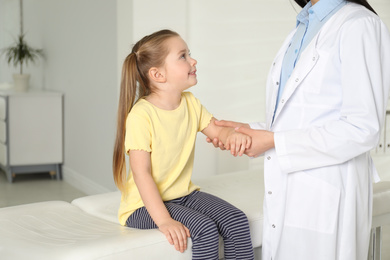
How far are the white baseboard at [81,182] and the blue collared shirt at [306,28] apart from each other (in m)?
2.64

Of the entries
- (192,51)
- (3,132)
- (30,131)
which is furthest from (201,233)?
(3,132)

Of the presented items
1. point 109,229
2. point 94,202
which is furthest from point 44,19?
point 109,229

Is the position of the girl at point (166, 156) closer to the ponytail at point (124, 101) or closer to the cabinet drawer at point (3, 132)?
the ponytail at point (124, 101)

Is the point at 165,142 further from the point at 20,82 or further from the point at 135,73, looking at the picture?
the point at 20,82

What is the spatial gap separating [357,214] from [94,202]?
3.41 feet

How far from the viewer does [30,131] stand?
4762mm

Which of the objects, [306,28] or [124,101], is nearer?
[306,28]

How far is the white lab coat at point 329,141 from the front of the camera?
144 cm

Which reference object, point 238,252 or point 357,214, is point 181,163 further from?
point 357,214

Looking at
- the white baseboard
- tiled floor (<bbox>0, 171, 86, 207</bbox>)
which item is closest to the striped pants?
the white baseboard

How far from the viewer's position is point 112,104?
12.8ft

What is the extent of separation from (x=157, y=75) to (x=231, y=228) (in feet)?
1.72

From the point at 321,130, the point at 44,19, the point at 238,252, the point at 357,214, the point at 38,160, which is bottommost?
the point at 38,160

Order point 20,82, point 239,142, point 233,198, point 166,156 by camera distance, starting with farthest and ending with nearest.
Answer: point 20,82, point 233,198, point 166,156, point 239,142
